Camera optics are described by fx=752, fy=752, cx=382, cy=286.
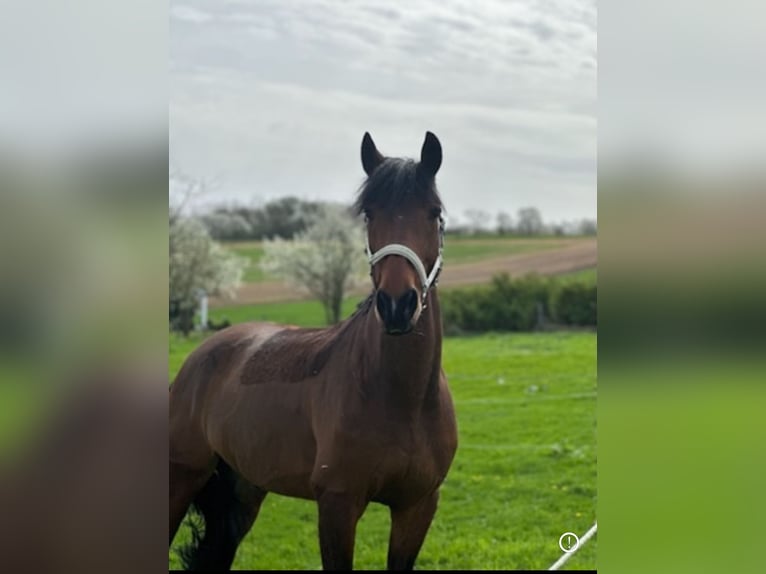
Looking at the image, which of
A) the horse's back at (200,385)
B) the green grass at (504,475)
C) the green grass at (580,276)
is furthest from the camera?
the green grass at (580,276)

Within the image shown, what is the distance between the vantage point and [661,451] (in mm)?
809

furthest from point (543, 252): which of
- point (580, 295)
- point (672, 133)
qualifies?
point (672, 133)

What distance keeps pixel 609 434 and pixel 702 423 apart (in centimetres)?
10

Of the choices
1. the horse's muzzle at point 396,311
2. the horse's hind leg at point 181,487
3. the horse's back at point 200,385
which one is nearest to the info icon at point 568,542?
the horse's muzzle at point 396,311

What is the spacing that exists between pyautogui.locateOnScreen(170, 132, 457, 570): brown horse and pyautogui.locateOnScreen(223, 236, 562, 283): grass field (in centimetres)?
229

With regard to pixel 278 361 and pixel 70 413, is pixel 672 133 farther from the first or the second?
pixel 278 361

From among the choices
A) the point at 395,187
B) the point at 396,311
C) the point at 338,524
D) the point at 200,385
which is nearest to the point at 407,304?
the point at 396,311

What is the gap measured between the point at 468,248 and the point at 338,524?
2.98 m

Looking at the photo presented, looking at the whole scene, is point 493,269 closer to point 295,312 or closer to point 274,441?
point 295,312

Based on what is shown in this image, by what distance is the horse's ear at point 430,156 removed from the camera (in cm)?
202

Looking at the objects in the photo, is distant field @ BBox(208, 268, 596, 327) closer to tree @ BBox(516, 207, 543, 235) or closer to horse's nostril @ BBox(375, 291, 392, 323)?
tree @ BBox(516, 207, 543, 235)

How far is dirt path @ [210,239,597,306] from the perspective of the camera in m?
4.86

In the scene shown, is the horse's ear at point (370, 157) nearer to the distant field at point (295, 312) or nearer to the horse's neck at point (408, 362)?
the horse's neck at point (408, 362)

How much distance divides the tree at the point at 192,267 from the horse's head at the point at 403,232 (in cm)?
273
